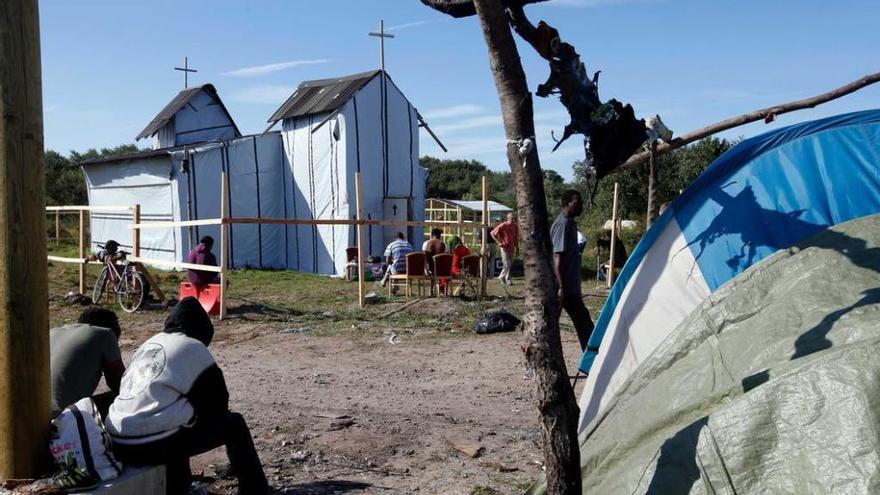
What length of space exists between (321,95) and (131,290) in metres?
10.7

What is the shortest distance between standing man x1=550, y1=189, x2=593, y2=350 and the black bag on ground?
3544 mm

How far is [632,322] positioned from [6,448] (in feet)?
11.1

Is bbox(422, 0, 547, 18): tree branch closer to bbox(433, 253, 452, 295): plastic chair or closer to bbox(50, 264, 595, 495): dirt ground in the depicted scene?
bbox(50, 264, 595, 495): dirt ground

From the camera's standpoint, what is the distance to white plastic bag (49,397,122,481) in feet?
13.6

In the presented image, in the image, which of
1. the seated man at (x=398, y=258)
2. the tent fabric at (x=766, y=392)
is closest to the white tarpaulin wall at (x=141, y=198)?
the seated man at (x=398, y=258)

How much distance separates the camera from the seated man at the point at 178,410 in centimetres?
443

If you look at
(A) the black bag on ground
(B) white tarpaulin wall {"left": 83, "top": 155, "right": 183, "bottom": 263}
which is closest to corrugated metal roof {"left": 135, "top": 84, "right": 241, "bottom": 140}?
(B) white tarpaulin wall {"left": 83, "top": 155, "right": 183, "bottom": 263}

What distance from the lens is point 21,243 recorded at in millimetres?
4023

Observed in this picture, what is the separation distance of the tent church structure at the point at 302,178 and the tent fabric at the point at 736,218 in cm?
1742

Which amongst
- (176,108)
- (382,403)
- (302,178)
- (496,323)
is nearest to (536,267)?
(382,403)

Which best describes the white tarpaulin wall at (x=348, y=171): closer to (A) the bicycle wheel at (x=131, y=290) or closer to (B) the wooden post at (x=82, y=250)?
(B) the wooden post at (x=82, y=250)

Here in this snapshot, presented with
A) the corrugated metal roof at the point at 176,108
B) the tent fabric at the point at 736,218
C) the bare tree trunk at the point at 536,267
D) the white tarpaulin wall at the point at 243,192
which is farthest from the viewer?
the corrugated metal roof at the point at 176,108

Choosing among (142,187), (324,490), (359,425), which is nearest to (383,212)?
(142,187)

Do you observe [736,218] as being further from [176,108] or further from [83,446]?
[176,108]
